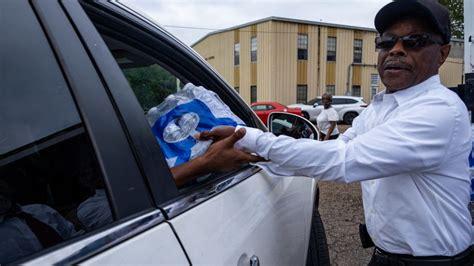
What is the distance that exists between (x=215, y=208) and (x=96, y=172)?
15.8 inches

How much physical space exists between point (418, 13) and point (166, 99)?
1.05 meters

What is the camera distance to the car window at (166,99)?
1.66m

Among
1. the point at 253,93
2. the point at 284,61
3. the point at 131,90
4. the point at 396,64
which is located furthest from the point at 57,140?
the point at 253,93

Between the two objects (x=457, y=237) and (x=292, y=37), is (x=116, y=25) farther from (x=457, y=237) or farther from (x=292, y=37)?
(x=292, y=37)

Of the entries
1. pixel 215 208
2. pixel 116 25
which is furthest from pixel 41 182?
pixel 116 25

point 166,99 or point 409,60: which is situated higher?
point 409,60

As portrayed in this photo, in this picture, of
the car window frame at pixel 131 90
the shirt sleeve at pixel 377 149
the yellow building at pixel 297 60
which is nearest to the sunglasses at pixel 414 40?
the shirt sleeve at pixel 377 149

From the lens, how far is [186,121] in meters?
1.72

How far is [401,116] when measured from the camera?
5.47 ft

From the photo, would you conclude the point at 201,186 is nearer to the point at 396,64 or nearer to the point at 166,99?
the point at 166,99

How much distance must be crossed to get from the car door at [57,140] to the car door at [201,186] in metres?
0.06

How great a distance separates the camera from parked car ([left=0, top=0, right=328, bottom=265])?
1.09 metres

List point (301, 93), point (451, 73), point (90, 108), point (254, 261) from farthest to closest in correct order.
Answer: point (451, 73) → point (301, 93) → point (254, 261) → point (90, 108)

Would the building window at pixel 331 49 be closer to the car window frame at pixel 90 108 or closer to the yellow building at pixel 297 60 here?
the yellow building at pixel 297 60
